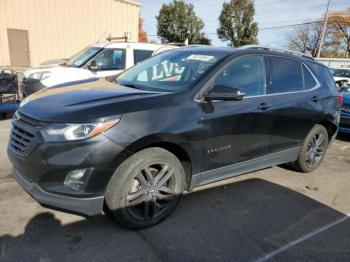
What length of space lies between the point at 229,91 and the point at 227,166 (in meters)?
0.89

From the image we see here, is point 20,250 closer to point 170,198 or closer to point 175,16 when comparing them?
point 170,198

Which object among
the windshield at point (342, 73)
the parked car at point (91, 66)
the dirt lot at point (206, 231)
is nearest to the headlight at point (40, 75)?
the parked car at point (91, 66)

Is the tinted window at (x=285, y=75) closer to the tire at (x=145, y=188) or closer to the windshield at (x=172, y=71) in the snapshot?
the windshield at (x=172, y=71)

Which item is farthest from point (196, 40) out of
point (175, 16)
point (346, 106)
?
point (346, 106)

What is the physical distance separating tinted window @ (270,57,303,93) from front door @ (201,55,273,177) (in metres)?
0.20

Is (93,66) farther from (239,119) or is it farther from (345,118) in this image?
(345,118)

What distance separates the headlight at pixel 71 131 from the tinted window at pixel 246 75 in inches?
57.2

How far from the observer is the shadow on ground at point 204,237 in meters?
2.95

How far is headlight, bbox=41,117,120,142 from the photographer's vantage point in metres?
2.84

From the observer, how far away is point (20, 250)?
2.88 m

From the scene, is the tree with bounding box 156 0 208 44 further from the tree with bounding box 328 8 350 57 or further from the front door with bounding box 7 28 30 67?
the tree with bounding box 328 8 350 57

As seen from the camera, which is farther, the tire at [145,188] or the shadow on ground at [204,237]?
the tire at [145,188]

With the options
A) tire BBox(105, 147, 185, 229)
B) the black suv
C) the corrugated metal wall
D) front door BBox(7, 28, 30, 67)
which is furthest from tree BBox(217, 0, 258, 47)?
tire BBox(105, 147, 185, 229)

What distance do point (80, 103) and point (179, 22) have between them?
36.2m
